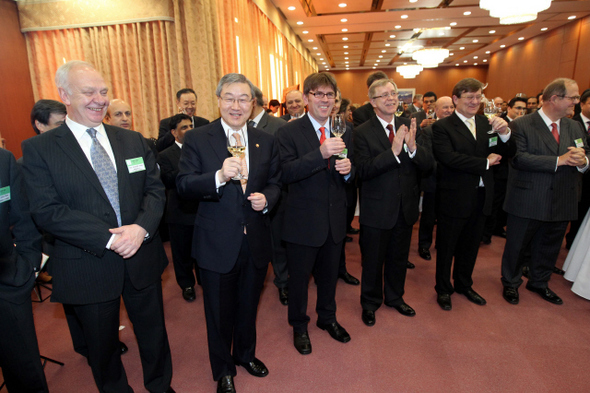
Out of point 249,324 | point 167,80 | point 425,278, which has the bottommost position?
point 425,278

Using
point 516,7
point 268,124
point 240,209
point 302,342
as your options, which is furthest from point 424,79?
point 240,209

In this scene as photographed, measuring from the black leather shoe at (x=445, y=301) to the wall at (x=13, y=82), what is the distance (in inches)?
242

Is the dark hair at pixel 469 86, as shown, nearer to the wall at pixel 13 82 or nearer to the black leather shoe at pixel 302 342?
the black leather shoe at pixel 302 342

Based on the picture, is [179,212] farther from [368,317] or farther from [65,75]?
[368,317]

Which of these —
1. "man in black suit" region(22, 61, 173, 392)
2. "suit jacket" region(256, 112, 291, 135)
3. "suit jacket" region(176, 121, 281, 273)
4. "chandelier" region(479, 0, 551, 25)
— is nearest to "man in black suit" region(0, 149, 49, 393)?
"man in black suit" region(22, 61, 173, 392)

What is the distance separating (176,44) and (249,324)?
4.44m

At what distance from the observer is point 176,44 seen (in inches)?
194

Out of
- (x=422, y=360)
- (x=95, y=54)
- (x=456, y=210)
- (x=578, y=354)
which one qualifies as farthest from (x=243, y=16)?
(x=578, y=354)

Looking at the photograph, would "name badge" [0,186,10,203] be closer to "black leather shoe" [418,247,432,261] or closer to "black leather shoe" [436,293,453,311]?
"black leather shoe" [436,293,453,311]

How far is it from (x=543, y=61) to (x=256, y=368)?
15.1m

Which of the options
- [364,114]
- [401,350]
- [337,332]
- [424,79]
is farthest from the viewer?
[424,79]

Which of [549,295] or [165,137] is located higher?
[165,137]

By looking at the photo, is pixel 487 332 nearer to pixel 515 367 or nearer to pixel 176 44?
pixel 515 367

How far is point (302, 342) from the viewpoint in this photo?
8.23 feet
